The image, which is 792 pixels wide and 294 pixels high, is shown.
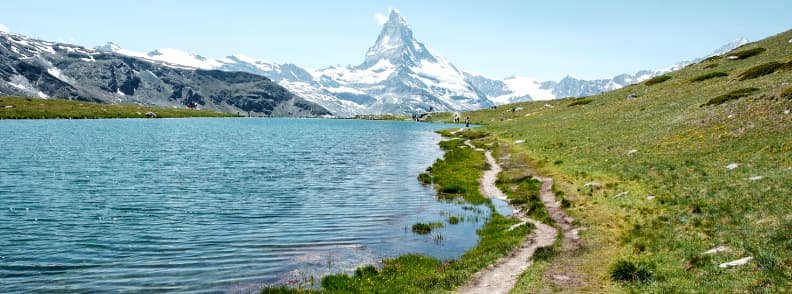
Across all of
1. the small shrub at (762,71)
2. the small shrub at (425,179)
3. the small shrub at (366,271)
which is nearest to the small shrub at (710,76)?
the small shrub at (762,71)

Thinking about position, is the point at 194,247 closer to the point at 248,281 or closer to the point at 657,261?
the point at 248,281

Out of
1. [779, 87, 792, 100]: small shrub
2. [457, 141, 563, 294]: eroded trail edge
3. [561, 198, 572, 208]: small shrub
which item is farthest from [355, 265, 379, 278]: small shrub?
[779, 87, 792, 100]: small shrub

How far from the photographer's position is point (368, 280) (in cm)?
2230

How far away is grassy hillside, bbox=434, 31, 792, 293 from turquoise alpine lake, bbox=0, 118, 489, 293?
27.8 feet

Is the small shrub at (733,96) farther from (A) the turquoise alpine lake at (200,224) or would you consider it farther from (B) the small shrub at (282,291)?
(B) the small shrub at (282,291)

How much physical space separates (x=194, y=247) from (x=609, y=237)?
75.6 ft

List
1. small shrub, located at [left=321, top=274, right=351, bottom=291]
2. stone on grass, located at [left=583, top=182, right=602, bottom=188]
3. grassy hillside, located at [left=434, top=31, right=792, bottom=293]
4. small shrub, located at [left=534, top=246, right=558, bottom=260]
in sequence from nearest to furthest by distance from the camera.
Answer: grassy hillside, located at [left=434, top=31, right=792, bottom=293] → small shrub, located at [left=321, top=274, right=351, bottom=291] → small shrub, located at [left=534, top=246, right=558, bottom=260] → stone on grass, located at [left=583, top=182, right=602, bottom=188]

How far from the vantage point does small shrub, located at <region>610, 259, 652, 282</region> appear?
19766mm

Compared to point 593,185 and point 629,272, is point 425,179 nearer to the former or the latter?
point 593,185

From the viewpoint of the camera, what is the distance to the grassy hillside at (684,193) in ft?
63.2

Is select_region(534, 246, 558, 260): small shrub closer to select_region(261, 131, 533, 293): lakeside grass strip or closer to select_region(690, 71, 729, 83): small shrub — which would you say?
select_region(261, 131, 533, 293): lakeside grass strip

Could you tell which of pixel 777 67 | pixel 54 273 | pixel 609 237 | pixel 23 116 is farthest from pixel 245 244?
pixel 23 116

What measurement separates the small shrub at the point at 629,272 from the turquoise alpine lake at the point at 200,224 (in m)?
9.08

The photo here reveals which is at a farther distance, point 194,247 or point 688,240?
point 194,247
